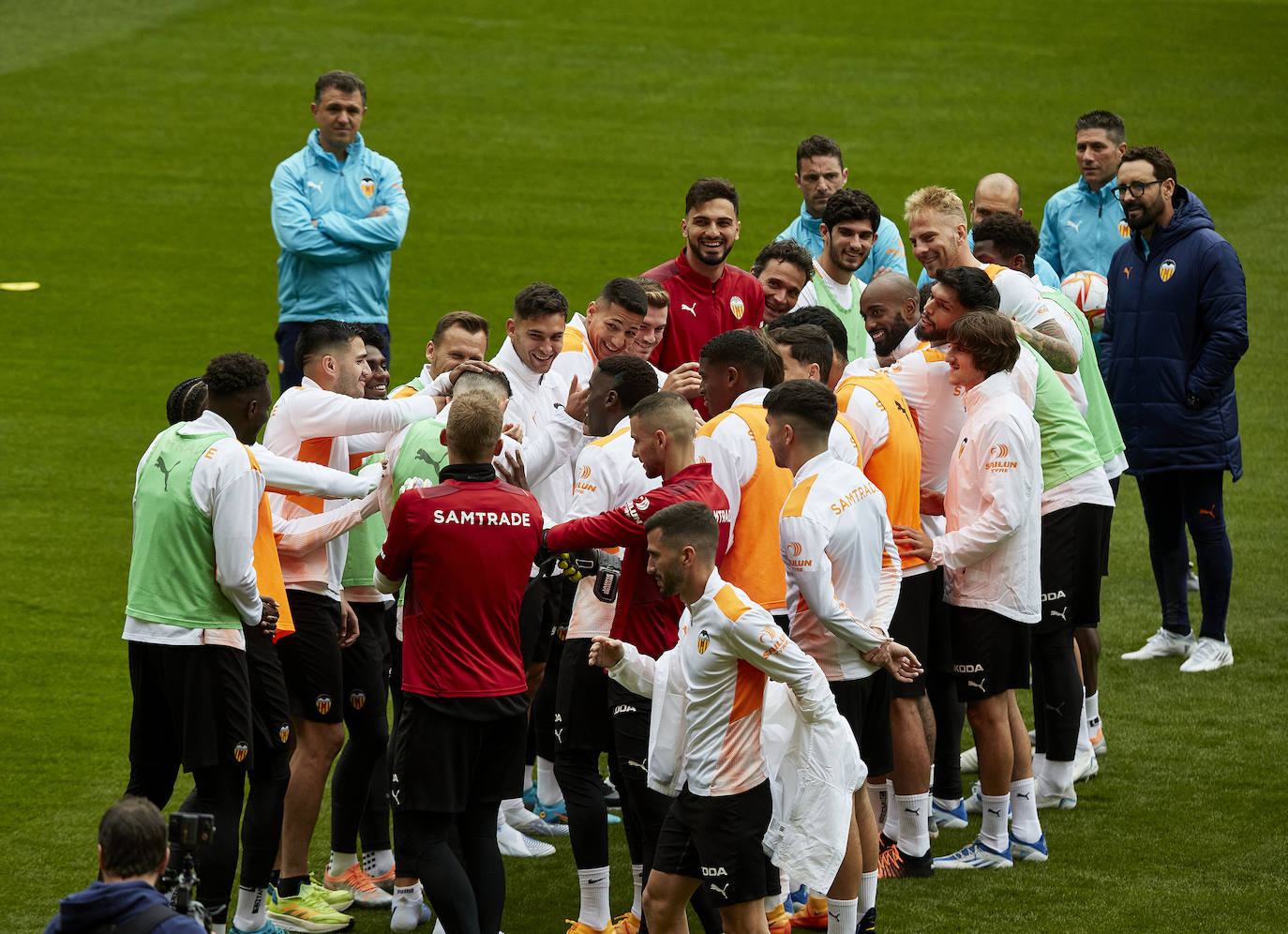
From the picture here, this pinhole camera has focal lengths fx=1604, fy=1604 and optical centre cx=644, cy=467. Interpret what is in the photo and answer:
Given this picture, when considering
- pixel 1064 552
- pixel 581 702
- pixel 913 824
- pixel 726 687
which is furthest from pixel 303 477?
pixel 1064 552

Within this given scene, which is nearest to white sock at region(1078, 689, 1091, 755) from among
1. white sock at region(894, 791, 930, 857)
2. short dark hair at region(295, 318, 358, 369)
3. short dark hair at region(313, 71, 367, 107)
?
white sock at region(894, 791, 930, 857)

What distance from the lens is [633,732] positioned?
18.9 feet

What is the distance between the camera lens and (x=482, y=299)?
54.9 feet

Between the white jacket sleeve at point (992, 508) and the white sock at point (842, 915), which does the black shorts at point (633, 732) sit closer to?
the white sock at point (842, 915)

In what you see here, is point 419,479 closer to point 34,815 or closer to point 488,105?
point 34,815

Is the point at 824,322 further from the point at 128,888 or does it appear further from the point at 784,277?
the point at 128,888

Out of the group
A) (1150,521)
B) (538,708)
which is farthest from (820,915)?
(1150,521)

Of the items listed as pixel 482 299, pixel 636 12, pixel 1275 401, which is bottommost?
pixel 1275 401

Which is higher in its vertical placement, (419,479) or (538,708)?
(419,479)

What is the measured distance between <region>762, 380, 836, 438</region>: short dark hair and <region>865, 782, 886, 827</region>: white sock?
166 cm

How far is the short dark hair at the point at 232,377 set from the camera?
575 centimetres

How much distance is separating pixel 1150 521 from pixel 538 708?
4.33 meters

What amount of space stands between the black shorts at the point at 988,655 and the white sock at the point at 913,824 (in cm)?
48

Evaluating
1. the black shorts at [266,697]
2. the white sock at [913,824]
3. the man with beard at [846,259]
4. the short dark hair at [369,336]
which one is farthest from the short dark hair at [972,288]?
the black shorts at [266,697]
